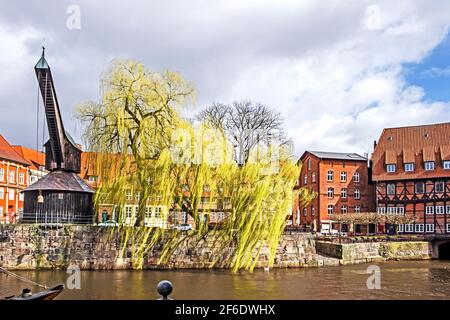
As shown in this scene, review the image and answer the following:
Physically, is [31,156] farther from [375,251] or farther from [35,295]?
[35,295]

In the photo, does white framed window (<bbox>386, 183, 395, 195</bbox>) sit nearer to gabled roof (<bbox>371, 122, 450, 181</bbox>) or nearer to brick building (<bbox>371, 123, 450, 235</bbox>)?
brick building (<bbox>371, 123, 450, 235</bbox>)

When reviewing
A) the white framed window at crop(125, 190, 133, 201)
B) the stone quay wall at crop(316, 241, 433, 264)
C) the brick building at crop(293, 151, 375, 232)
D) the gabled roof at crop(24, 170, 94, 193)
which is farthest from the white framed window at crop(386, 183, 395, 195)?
the white framed window at crop(125, 190, 133, 201)

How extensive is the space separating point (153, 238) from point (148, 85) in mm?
8607

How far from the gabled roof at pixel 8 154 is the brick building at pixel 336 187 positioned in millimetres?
30764

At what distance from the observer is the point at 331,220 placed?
48062 mm

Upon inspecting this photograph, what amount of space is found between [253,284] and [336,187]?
99.6 ft

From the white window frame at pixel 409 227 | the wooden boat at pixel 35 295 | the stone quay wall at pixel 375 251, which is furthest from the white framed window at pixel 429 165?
the wooden boat at pixel 35 295

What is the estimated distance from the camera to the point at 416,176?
1875 inches

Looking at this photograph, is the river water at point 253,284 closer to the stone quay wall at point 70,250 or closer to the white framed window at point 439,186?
the stone quay wall at point 70,250

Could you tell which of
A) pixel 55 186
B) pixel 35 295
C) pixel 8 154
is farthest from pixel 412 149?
pixel 35 295

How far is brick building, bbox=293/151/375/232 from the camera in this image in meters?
50.5

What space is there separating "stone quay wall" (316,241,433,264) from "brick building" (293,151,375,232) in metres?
10.5
